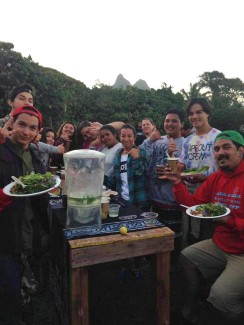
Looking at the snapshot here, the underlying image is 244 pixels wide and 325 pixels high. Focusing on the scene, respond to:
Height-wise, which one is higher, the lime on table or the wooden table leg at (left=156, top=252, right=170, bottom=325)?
the lime on table

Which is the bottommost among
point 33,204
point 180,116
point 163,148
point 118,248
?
point 118,248

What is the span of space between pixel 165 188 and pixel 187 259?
4.46 feet

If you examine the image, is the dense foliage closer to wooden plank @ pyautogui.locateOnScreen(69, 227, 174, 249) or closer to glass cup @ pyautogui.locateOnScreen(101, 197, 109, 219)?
glass cup @ pyautogui.locateOnScreen(101, 197, 109, 219)

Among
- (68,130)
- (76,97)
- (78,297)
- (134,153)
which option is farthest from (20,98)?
(76,97)

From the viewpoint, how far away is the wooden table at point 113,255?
2297 millimetres

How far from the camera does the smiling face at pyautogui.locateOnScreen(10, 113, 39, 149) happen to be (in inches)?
110

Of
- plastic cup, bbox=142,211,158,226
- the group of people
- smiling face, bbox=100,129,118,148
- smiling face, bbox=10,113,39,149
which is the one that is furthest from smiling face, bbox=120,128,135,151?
smiling face, bbox=10,113,39,149

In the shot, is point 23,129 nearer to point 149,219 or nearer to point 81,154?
point 81,154

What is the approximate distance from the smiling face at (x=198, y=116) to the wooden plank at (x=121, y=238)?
192cm

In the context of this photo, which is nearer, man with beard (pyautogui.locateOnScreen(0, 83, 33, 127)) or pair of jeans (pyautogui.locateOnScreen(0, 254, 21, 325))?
pair of jeans (pyautogui.locateOnScreen(0, 254, 21, 325))

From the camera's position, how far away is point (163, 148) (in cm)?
454

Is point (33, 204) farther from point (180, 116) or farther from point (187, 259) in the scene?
point (180, 116)

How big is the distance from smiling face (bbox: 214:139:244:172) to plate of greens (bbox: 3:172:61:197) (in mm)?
1840

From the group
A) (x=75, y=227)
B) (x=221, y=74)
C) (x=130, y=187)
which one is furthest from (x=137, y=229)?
(x=221, y=74)
